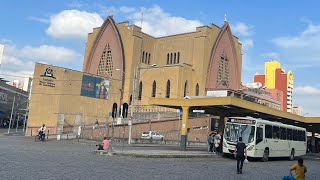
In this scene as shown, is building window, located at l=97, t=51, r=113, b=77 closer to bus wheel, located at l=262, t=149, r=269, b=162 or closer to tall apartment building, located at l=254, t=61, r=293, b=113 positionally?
bus wheel, located at l=262, t=149, r=269, b=162

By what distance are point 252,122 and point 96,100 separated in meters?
34.9

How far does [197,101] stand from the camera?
26.0 meters

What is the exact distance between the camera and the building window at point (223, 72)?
231ft

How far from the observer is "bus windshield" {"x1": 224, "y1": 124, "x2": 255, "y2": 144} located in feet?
74.2

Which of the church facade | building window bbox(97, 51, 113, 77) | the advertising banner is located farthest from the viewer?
building window bbox(97, 51, 113, 77)

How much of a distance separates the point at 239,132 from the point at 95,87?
34.5 metres

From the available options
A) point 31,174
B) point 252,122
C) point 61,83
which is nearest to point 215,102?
point 252,122

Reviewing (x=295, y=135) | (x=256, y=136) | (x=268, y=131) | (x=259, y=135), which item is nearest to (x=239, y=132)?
(x=256, y=136)

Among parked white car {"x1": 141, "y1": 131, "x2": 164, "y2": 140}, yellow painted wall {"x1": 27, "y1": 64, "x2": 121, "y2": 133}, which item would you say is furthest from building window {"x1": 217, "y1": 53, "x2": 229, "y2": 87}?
parked white car {"x1": 141, "y1": 131, "x2": 164, "y2": 140}

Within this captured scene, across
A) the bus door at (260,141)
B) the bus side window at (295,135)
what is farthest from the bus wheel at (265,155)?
the bus side window at (295,135)

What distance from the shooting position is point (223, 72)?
236 feet

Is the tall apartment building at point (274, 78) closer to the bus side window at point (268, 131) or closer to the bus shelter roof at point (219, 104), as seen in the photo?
the bus shelter roof at point (219, 104)

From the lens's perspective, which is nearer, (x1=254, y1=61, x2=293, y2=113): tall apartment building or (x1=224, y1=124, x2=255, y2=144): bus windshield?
(x1=224, y1=124, x2=255, y2=144): bus windshield

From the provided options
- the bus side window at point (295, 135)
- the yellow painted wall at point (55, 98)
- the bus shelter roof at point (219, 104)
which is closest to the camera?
the bus shelter roof at point (219, 104)
